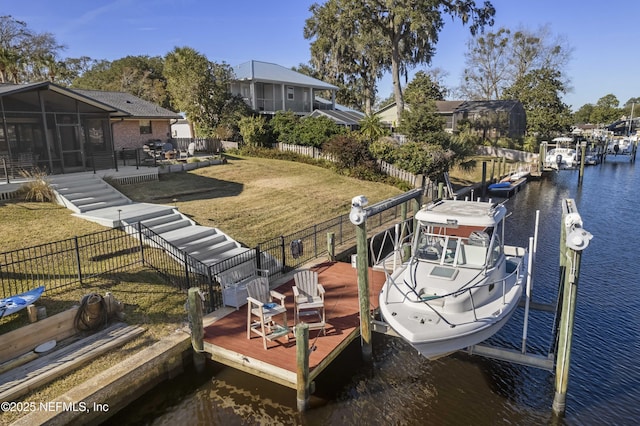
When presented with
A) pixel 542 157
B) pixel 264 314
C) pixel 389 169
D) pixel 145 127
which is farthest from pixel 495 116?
pixel 264 314

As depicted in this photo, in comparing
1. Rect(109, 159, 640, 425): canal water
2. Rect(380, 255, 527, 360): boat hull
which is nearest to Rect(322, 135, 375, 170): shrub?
Rect(109, 159, 640, 425): canal water

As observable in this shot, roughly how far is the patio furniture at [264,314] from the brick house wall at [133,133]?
20.9 meters

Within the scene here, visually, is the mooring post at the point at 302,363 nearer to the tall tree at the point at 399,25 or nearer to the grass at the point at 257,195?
the grass at the point at 257,195

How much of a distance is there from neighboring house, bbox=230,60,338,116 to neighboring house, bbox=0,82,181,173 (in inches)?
804

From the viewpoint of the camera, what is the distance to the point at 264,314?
30.9 feet

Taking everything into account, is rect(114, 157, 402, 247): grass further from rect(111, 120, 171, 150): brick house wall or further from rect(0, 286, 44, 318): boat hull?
rect(0, 286, 44, 318): boat hull

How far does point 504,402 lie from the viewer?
914 cm

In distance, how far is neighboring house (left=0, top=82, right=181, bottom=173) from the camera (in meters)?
18.0

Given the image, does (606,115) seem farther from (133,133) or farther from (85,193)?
(85,193)

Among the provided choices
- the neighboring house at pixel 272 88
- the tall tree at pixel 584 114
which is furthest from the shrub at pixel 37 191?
the tall tree at pixel 584 114

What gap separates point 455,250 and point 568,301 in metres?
2.76

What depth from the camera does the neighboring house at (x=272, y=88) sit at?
40.6 meters

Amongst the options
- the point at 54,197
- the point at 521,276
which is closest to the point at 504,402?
the point at 521,276

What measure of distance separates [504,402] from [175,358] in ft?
24.4
